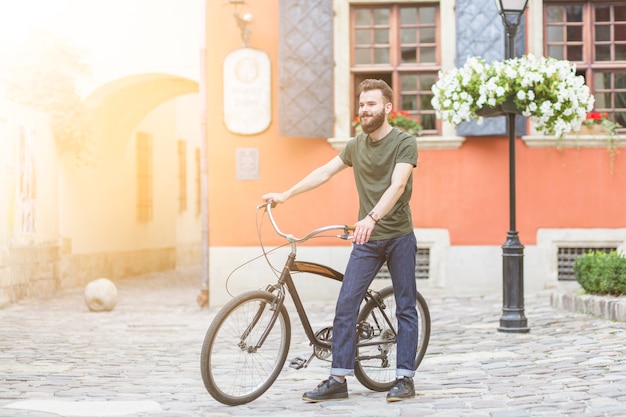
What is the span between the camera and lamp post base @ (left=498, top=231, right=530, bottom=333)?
30.9 feet

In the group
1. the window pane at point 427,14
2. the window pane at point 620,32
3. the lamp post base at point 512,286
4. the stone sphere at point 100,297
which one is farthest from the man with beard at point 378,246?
the window pane at point 620,32

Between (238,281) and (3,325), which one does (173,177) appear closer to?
(238,281)

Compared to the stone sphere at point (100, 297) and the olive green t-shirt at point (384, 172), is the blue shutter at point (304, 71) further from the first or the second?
the olive green t-shirt at point (384, 172)

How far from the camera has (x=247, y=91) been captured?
13.0 meters

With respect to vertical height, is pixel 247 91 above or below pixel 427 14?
below

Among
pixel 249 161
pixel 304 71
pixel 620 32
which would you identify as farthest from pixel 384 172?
pixel 620 32

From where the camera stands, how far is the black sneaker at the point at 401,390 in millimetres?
6074

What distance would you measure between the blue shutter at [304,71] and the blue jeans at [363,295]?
666 centimetres

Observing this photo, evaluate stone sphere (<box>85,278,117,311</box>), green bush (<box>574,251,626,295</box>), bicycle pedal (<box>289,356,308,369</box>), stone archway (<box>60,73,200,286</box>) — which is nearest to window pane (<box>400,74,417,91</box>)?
green bush (<box>574,251,626,295</box>)

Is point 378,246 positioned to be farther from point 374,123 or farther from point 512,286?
point 512,286

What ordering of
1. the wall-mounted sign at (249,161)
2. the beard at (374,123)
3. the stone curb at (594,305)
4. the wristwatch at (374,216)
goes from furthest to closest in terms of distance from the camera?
the wall-mounted sign at (249,161) < the stone curb at (594,305) < the beard at (374,123) < the wristwatch at (374,216)

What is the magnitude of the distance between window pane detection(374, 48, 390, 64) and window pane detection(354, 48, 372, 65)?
85mm

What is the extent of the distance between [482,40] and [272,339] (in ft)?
24.6

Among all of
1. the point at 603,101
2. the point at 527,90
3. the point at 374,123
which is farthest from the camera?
the point at 603,101
